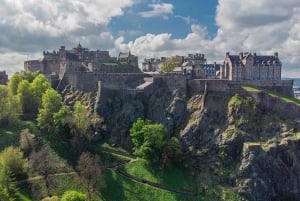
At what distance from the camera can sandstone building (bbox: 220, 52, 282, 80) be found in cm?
11106

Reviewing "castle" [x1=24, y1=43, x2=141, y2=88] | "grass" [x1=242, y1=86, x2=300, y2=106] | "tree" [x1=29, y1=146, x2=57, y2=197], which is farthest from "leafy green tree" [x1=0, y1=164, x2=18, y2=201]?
"grass" [x1=242, y1=86, x2=300, y2=106]

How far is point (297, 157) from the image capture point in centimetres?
8369

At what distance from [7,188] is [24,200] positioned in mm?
3693

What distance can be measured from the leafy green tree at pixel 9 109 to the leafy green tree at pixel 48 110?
5653 mm

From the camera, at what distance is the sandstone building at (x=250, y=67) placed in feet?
364

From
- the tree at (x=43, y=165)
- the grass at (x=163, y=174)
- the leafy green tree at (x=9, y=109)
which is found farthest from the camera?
the leafy green tree at (x=9, y=109)

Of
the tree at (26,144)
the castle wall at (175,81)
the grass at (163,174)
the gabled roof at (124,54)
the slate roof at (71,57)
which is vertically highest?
the gabled roof at (124,54)

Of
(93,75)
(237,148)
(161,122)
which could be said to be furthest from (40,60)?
(237,148)

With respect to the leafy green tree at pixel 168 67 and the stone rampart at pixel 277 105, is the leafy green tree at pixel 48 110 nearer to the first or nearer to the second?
the leafy green tree at pixel 168 67

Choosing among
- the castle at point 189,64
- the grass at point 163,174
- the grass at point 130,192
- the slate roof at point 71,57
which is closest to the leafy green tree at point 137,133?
the grass at point 163,174

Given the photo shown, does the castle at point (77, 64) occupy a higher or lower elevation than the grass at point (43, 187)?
higher

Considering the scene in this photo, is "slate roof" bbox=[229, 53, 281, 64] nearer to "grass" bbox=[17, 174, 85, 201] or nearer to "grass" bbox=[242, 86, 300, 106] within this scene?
"grass" bbox=[242, 86, 300, 106]

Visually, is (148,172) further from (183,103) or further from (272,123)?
(272,123)

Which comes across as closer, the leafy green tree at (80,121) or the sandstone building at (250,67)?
the leafy green tree at (80,121)
